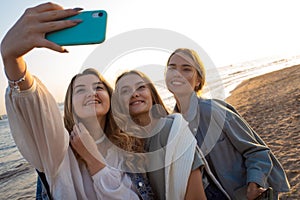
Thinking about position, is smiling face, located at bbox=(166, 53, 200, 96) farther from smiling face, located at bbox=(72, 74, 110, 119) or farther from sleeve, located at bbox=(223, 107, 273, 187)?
smiling face, located at bbox=(72, 74, 110, 119)

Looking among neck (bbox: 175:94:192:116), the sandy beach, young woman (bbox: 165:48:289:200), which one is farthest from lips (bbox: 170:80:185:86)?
the sandy beach

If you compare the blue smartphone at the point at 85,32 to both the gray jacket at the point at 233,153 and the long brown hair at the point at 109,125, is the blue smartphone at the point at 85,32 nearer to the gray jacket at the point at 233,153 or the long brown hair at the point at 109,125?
the long brown hair at the point at 109,125

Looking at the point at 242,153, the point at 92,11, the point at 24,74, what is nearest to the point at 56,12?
the point at 92,11

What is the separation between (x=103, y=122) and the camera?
2.38 meters

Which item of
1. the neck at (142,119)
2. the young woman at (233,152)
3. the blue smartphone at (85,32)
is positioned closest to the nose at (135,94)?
the neck at (142,119)

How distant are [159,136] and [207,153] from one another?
1.79 ft

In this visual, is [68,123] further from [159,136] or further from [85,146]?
[159,136]

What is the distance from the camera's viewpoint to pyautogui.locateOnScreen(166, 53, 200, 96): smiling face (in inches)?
112

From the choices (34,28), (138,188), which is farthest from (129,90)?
(34,28)

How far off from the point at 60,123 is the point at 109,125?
0.76 metres

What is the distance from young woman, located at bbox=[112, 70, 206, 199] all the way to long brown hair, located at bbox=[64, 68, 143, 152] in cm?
5

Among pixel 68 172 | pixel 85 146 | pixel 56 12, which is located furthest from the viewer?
pixel 85 146

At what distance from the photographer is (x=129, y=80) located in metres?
2.56

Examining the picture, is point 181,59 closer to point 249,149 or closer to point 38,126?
point 249,149
